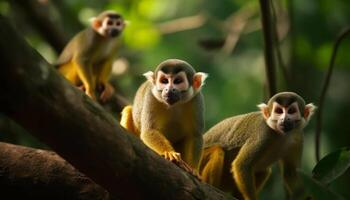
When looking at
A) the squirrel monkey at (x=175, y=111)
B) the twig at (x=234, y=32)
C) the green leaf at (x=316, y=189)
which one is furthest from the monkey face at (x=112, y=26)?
the green leaf at (x=316, y=189)

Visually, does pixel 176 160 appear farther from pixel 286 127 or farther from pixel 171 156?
pixel 286 127

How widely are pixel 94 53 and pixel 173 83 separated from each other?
3240 millimetres

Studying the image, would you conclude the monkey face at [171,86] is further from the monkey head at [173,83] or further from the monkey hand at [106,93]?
the monkey hand at [106,93]

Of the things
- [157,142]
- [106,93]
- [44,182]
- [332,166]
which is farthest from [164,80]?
[106,93]

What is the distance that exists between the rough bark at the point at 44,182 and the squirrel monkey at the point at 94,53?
3848 mm

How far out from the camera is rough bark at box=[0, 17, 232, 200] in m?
2.47

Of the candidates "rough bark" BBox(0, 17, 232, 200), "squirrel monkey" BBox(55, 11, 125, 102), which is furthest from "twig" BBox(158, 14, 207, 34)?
"rough bark" BBox(0, 17, 232, 200)

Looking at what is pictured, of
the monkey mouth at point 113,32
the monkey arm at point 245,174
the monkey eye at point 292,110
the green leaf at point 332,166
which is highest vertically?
the monkey mouth at point 113,32

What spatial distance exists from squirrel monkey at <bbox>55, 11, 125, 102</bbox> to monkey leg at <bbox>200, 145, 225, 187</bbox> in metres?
2.49

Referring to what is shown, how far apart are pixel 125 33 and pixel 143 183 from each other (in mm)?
6534

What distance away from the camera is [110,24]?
25.2ft

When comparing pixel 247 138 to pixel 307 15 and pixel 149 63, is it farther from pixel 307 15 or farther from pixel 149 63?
pixel 149 63

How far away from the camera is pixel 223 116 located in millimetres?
10258

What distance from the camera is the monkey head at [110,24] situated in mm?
7664
